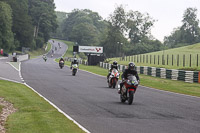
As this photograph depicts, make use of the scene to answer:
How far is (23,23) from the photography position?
12225cm

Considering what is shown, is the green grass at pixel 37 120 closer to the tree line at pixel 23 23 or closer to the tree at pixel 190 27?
the tree line at pixel 23 23

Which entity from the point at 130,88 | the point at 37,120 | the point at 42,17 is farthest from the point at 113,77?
the point at 42,17

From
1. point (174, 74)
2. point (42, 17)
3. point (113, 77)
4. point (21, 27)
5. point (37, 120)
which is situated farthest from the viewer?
point (42, 17)

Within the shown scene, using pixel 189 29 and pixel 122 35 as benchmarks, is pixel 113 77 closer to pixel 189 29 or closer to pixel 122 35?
pixel 122 35

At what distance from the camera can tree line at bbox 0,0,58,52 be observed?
3836 inches

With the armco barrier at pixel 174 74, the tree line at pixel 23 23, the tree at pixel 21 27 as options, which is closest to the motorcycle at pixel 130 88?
the armco barrier at pixel 174 74

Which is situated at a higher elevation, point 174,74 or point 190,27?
point 190,27

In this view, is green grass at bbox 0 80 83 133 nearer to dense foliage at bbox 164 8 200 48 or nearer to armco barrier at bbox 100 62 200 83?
armco barrier at bbox 100 62 200 83

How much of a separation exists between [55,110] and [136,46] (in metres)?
128

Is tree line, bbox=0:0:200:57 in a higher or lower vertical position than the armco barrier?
higher

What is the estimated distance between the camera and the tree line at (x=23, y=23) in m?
97.4

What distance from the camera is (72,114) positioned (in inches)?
454

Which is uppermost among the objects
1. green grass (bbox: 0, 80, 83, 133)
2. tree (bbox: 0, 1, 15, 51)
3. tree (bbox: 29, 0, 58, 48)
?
tree (bbox: 29, 0, 58, 48)

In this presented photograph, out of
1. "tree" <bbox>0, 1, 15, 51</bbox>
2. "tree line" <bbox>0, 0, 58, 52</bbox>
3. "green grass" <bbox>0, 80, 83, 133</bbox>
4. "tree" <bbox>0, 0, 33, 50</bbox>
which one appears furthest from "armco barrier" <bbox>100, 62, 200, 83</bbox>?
"tree" <bbox>0, 0, 33, 50</bbox>
